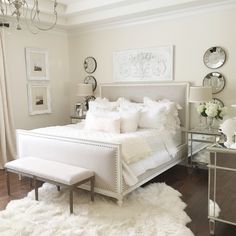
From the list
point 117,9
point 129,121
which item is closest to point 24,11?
point 117,9

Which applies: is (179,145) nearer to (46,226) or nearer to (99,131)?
(99,131)

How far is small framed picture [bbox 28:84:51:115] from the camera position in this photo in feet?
17.3

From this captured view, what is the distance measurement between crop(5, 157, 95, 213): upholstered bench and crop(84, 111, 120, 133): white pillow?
0.89 metres

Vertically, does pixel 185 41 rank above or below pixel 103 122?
above

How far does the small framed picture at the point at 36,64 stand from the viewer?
16.9ft

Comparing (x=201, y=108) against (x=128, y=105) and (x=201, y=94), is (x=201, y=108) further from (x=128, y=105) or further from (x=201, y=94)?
(x=128, y=105)

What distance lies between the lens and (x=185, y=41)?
4.41 m

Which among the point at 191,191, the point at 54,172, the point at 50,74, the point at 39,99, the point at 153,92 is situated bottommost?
the point at 191,191

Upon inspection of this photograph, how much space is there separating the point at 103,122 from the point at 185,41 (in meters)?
1.90

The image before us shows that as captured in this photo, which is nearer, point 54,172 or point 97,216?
point 97,216

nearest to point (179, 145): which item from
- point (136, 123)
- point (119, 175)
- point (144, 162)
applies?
point (136, 123)

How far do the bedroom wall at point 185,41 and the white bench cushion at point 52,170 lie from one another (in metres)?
2.29

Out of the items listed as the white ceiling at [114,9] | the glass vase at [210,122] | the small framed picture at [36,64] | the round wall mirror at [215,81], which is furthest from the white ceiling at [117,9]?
the glass vase at [210,122]

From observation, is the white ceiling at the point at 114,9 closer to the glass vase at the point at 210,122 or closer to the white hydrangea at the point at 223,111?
the white hydrangea at the point at 223,111
